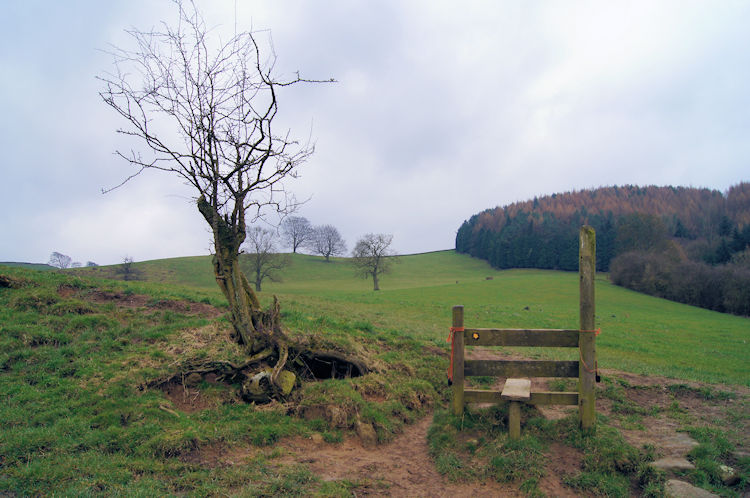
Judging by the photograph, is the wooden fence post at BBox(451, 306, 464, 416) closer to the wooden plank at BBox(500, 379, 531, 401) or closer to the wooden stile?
the wooden stile

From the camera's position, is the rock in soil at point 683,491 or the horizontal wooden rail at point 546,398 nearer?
the rock in soil at point 683,491

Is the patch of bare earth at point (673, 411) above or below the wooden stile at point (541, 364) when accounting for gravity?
below

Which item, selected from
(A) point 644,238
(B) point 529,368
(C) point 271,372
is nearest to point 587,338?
(B) point 529,368

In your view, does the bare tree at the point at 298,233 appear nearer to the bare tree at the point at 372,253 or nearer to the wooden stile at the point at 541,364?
the bare tree at the point at 372,253

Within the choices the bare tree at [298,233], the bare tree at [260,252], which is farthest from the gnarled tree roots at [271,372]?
the bare tree at [298,233]

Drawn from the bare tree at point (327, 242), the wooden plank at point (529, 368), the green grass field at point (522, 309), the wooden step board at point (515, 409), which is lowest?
the green grass field at point (522, 309)

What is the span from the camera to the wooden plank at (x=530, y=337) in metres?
6.76

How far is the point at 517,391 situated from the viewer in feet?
21.5

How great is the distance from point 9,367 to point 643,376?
1390cm

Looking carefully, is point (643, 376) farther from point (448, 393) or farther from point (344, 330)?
point (344, 330)

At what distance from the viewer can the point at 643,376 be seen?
35.0ft

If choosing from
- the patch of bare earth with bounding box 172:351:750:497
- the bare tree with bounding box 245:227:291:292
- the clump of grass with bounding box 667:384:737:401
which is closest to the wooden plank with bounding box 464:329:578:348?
the patch of bare earth with bounding box 172:351:750:497

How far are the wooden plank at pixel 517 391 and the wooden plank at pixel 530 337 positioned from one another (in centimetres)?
68

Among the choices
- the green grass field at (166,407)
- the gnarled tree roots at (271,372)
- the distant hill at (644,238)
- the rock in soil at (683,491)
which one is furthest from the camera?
the distant hill at (644,238)
